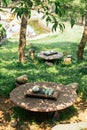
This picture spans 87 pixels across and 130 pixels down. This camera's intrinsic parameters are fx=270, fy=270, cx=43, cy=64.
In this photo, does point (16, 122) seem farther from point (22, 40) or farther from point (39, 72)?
point (22, 40)

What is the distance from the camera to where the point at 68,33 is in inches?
1260

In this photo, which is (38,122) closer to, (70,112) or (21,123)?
(21,123)

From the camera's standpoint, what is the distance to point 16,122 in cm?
1010

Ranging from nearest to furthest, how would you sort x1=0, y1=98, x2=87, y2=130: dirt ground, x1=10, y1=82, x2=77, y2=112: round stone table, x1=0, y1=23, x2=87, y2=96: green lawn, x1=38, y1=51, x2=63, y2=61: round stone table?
x1=10, y1=82, x2=77, y2=112: round stone table < x1=0, y1=98, x2=87, y2=130: dirt ground < x1=0, y1=23, x2=87, y2=96: green lawn < x1=38, y1=51, x2=63, y2=61: round stone table

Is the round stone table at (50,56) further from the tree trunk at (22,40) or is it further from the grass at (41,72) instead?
the tree trunk at (22,40)

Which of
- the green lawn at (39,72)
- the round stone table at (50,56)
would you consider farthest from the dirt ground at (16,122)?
the round stone table at (50,56)

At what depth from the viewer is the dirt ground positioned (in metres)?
9.80

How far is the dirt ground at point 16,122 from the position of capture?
9.80 metres

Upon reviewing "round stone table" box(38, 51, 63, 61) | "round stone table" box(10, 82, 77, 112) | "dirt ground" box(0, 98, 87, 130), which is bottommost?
"dirt ground" box(0, 98, 87, 130)

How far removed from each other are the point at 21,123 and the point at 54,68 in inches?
256

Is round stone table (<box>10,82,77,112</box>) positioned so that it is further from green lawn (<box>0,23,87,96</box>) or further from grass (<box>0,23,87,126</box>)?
green lawn (<box>0,23,87,96</box>)

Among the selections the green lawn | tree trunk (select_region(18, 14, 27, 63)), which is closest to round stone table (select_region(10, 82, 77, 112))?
the green lawn

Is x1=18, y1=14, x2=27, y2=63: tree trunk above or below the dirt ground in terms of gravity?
above

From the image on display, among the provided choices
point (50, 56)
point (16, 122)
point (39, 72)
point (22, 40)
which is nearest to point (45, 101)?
point (16, 122)
